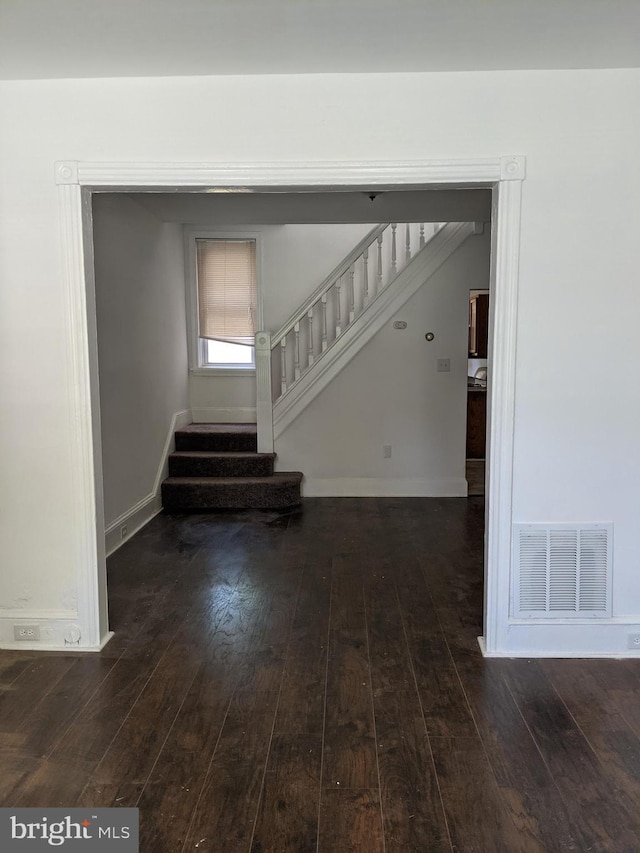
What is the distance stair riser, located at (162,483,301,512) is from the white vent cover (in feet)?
9.59

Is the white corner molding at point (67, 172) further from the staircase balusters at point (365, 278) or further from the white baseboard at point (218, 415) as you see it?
the white baseboard at point (218, 415)

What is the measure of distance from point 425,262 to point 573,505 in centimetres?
337

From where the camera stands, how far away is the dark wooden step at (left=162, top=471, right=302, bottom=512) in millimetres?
5309

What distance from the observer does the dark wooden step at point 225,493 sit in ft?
17.4

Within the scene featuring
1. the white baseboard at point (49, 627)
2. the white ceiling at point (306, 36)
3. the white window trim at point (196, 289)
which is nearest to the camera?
the white ceiling at point (306, 36)

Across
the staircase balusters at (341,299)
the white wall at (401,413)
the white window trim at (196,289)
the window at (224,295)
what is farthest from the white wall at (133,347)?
the white wall at (401,413)

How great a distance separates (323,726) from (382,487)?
363cm

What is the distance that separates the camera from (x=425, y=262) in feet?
18.3

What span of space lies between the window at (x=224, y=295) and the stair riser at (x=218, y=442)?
3.60 feet

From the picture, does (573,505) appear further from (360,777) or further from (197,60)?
(197,60)

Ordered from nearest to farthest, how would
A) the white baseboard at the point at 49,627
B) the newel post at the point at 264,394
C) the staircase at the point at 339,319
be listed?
the white baseboard at the point at 49,627 → the staircase at the point at 339,319 → the newel post at the point at 264,394

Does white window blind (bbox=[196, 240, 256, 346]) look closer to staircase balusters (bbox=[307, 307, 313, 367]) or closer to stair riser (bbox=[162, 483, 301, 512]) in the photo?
staircase balusters (bbox=[307, 307, 313, 367])

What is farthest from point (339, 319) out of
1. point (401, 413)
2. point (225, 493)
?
point (225, 493)

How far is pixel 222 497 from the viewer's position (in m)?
5.37
